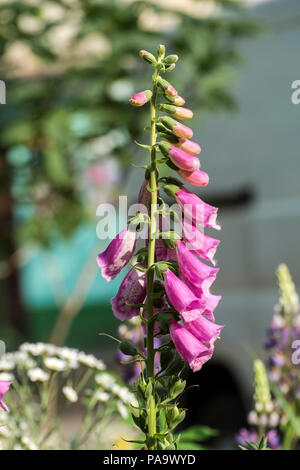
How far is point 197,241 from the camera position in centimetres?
148

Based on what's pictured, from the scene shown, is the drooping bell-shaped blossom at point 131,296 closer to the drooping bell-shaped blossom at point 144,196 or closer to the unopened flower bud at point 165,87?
the drooping bell-shaped blossom at point 144,196

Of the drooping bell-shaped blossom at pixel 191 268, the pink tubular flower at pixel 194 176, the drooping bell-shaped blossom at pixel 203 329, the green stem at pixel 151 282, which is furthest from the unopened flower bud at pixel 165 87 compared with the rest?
the drooping bell-shaped blossom at pixel 203 329

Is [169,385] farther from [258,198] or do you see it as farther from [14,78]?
[258,198]

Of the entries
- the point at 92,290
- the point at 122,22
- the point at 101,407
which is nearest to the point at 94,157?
the point at 122,22

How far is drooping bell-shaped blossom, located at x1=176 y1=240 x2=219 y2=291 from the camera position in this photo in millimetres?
1444

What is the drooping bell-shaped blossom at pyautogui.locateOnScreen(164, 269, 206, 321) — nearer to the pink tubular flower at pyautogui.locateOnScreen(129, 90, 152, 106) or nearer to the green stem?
the green stem

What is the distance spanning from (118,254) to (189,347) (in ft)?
0.84

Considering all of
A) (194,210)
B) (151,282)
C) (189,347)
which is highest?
(194,210)

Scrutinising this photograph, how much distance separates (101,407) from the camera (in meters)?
2.49

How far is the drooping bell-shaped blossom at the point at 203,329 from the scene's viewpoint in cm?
146

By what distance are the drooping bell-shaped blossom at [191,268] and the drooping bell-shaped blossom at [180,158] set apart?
0.14 meters

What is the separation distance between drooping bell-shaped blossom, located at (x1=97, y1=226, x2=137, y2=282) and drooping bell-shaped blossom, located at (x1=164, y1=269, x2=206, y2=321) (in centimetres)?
16

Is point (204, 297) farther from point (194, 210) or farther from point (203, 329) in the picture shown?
point (194, 210)

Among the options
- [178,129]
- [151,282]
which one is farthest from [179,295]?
[178,129]
